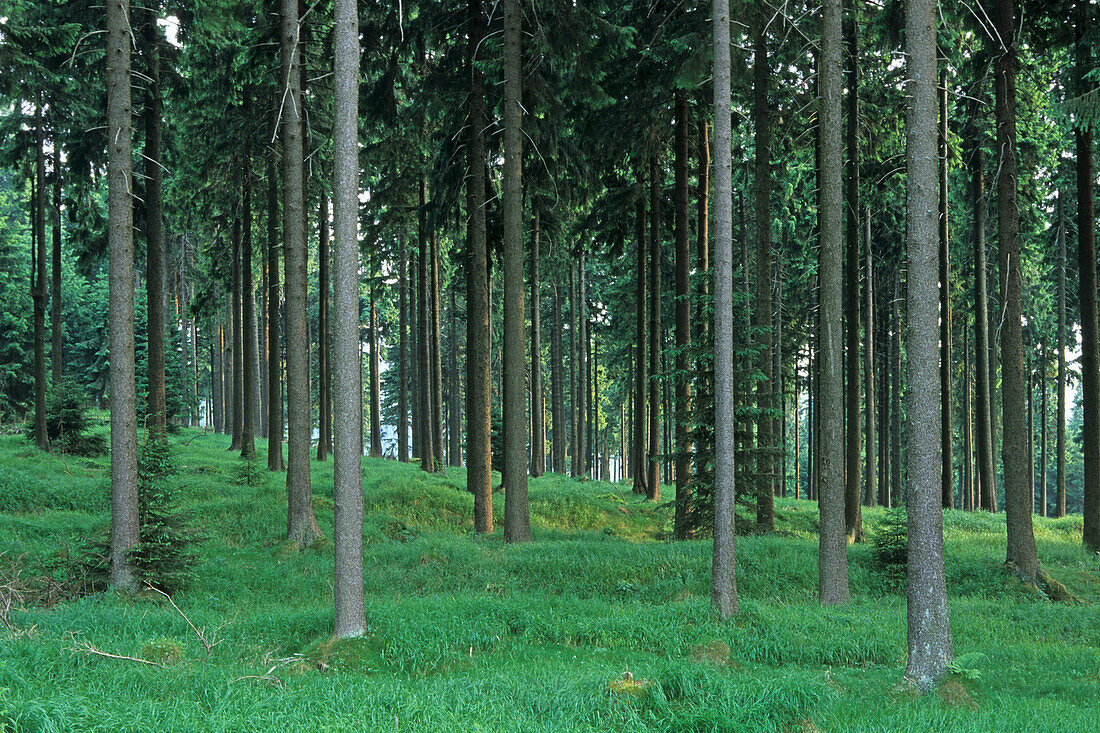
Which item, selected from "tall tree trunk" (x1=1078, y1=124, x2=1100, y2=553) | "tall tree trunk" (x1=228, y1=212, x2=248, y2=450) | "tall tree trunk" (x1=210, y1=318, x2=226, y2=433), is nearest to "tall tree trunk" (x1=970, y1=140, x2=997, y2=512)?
"tall tree trunk" (x1=1078, y1=124, x2=1100, y2=553)

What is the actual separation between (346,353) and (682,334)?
10.1 meters

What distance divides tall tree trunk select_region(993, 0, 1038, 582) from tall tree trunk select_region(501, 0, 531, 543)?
29.6 feet

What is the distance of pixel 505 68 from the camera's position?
14.5 metres

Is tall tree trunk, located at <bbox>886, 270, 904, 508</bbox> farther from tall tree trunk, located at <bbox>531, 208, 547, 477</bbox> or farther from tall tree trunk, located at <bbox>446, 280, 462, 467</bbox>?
tall tree trunk, located at <bbox>446, 280, 462, 467</bbox>

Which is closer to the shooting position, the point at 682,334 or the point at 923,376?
the point at 923,376

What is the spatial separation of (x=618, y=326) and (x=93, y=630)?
2902cm

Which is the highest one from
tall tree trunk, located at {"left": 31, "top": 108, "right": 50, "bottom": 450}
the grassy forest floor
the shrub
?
tall tree trunk, located at {"left": 31, "top": 108, "right": 50, "bottom": 450}

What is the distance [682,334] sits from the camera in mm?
16922

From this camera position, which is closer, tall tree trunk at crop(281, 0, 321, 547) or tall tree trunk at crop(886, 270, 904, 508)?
tall tree trunk at crop(281, 0, 321, 547)

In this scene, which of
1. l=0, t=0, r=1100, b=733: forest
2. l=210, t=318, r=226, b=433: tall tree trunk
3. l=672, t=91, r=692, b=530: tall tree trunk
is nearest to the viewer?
l=0, t=0, r=1100, b=733: forest

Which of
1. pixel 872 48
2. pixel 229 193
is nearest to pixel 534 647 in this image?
pixel 872 48

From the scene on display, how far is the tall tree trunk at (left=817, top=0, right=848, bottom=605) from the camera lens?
1096cm

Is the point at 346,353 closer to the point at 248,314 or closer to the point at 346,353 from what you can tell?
the point at 346,353

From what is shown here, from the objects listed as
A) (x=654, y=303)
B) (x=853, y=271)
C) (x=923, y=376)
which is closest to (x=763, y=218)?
(x=853, y=271)
